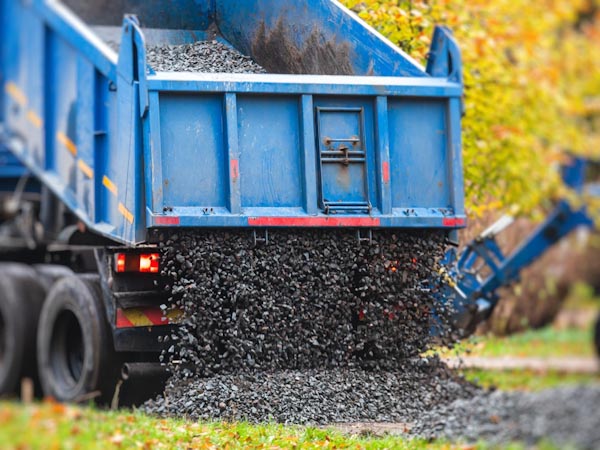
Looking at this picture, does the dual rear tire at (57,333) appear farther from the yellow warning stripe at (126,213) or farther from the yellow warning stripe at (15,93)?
the yellow warning stripe at (15,93)

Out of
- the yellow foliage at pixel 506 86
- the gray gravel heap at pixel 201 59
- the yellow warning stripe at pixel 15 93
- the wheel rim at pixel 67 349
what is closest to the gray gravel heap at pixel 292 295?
the wheel rim at pixel 67 349

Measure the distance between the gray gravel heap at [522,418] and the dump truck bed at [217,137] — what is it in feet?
4.01

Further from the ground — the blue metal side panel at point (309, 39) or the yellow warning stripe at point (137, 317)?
the blue metal side panel at point (309, 39)

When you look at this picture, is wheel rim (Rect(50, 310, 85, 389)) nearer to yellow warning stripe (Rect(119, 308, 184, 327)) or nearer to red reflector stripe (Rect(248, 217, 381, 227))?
yellow warning stripe (Rect(119, 308, 184, 327))

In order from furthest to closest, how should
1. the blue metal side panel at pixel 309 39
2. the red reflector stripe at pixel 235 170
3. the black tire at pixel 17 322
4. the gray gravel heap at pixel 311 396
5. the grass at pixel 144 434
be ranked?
1. the blue metal side panel at pixel 309 39
2. the gray gravel heap at pixel 311 396
3. the red reflector stripe at pixel 235 170
4. the black tire at pixel 17 322
5. the grass at pixel 144 434

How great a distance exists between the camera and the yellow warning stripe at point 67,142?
6473mm

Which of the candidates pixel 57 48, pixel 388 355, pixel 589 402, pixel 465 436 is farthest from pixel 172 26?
pixel 589 402

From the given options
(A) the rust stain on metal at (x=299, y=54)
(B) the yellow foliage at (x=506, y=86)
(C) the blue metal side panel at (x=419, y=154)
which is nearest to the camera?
(C) the blue metal side panel at (x=419, y=154)

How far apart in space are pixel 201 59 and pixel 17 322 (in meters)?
2.96

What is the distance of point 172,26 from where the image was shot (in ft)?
30.8

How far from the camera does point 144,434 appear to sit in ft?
19.6

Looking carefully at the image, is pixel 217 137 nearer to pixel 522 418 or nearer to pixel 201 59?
pixel 201 59

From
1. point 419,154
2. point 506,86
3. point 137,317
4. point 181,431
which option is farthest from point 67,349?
point 506,86

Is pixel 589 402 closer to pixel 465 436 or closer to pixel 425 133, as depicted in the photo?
pixel 465 436
